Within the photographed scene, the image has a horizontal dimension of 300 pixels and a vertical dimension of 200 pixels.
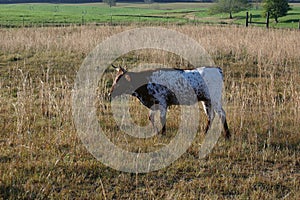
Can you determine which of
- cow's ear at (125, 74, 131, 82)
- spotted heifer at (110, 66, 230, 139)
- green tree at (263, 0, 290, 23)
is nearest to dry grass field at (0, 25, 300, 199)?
spotted heifer at (110, 66, 230, 139)

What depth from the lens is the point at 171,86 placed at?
256 inches

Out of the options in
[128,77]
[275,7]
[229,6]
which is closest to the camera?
[128,77]

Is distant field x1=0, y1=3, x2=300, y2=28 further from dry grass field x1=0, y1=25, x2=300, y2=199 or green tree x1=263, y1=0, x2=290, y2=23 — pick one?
→ dry grass field x1=0, y1=25, x2=300, y2=199

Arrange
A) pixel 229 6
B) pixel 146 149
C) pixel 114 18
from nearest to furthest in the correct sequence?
pixel 146 149, pixel 114 18, pixel 229 6

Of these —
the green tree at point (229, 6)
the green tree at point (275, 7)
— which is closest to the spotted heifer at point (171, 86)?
the green tree at point (275, 7)

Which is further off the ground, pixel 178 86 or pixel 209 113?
pixel 178 86

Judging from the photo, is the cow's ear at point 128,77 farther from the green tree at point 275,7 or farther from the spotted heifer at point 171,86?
the green tree at point 275,7

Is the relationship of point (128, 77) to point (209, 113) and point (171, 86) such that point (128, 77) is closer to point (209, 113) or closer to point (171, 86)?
point (171, 86)

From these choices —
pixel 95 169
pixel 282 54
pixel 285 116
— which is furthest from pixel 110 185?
pixel 282 54

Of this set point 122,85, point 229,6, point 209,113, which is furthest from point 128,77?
point 229,6

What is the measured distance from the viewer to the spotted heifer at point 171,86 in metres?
6.49

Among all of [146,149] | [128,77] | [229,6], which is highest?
[229,6]

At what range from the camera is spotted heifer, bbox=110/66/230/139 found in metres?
6.49

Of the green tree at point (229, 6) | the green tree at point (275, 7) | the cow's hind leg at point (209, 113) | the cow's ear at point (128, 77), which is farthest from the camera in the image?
the green tree at point (229, 6)
